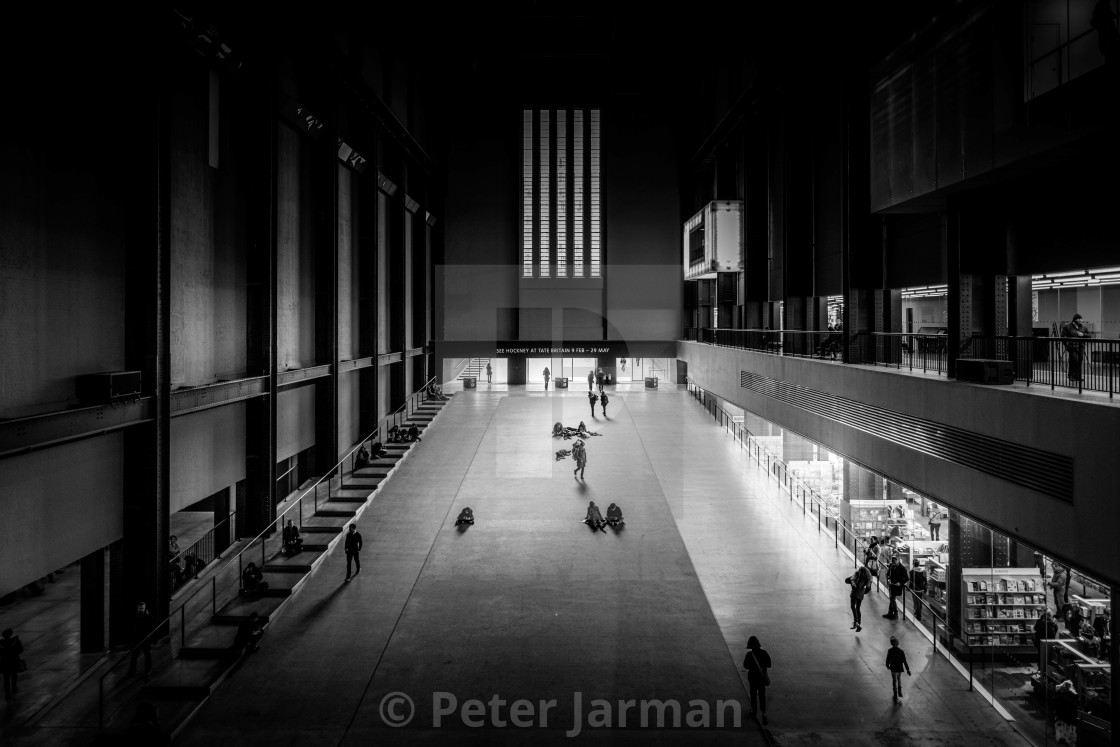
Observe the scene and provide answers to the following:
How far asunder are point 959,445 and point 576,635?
295 inches

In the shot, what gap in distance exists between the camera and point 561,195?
43.3 metres

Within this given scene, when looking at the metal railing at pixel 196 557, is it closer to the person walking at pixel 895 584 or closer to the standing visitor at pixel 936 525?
the person walking at pixel 895 584

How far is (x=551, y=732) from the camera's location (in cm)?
906

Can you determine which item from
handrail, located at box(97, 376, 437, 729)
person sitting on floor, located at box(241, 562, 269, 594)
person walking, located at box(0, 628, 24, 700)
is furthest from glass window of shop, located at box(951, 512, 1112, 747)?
person walking, located at box(0, 628, 24, 700)

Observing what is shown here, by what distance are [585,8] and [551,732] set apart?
33588 mm

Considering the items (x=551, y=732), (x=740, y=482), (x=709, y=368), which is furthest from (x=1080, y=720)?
(x=709, y=368)

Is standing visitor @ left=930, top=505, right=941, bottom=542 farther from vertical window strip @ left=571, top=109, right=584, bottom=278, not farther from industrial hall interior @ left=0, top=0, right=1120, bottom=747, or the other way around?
vertical window strip @ left=571, top=109, right=584, bottom=278

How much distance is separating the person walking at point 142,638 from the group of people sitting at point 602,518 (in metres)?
9.92

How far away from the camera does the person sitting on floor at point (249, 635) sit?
11.0m

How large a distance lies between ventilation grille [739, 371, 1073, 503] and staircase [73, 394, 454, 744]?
12.6 metres

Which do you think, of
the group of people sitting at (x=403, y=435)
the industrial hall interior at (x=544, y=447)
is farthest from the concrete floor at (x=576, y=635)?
A: the group of people sitting at (x=403, y=435)

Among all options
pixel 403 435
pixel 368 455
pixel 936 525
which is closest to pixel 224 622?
pixel 368 455

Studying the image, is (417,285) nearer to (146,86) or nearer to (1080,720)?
(146,86)

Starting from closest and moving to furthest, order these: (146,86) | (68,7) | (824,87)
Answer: (68,7) < (146,86) < (824,87)
